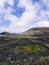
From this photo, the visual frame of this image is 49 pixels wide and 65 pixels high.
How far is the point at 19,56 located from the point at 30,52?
446 centimetres

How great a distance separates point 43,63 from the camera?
3177 cm

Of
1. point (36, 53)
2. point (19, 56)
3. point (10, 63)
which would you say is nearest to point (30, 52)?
point (36, 53)

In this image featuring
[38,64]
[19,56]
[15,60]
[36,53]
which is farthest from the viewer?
[36,53]

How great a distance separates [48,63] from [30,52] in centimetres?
1181

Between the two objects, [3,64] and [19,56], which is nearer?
[3,64]

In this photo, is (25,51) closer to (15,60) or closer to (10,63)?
(15,60)

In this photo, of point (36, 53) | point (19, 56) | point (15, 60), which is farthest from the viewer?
point (36, 53)

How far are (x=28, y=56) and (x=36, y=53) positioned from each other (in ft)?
10.5

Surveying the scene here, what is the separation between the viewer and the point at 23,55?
4094 cm

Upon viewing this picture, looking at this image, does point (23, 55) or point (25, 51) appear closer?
point (23, 55)

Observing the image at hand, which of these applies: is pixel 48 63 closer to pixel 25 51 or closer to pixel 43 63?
pixel 43 63

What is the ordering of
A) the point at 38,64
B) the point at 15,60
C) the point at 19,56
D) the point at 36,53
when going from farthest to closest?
the point at 36,53
the point at 19,56
the point at 15,60
the point at 38,64

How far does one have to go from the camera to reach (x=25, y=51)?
4497 centimetres

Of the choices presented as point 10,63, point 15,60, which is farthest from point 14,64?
point 15,60
